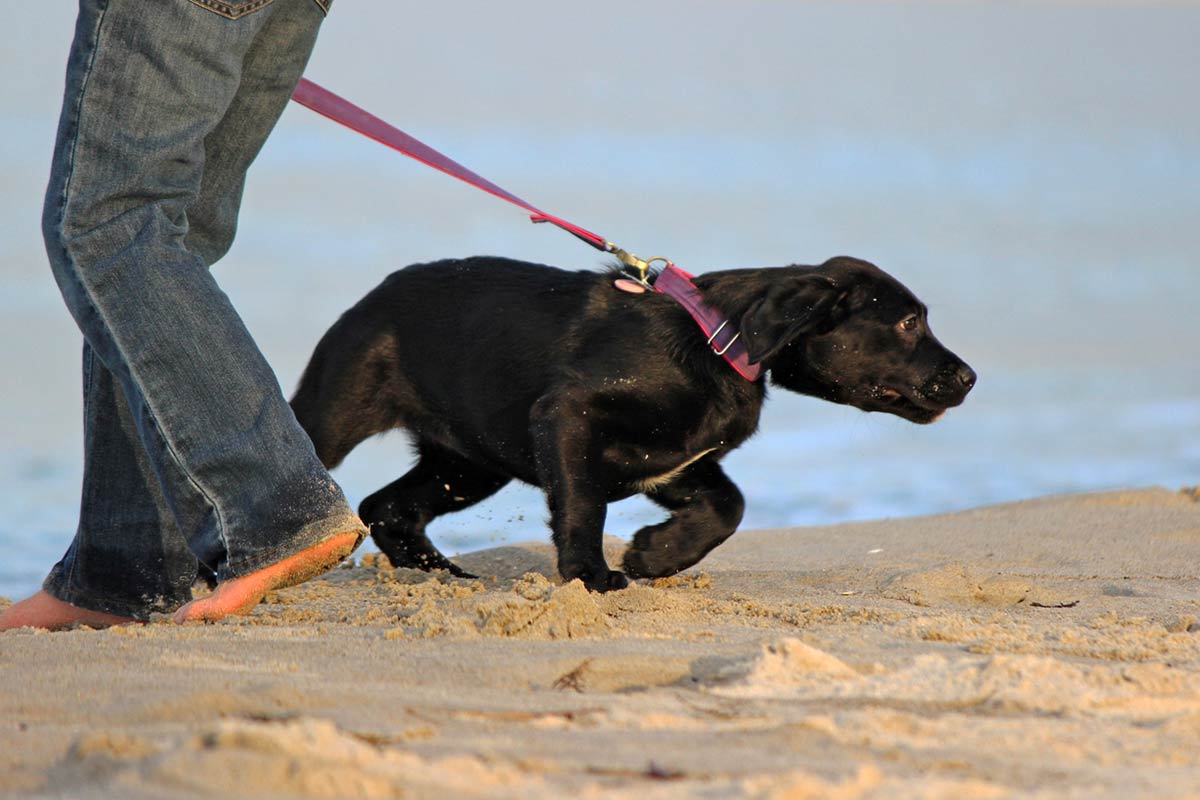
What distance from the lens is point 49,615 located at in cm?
345

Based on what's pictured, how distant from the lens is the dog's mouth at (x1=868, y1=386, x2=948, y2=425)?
456cm

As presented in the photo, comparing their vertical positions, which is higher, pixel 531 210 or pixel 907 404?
pixel 531 210

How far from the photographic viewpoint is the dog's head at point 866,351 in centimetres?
445

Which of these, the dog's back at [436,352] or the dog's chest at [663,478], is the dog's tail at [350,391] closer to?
the dog's back at [436,352]

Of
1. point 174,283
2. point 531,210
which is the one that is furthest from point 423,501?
point 174,283

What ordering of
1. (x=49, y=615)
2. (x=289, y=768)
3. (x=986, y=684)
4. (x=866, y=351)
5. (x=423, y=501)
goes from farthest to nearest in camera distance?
(x=423, y=501), (x=866, y=351), (x=49, y=615), (x=986, y=684), (x=289, y=768)

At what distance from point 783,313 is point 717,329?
0.66ft

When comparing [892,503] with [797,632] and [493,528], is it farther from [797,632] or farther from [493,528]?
[797,632]

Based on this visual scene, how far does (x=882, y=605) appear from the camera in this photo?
146 inches

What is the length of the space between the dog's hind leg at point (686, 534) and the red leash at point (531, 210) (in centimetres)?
41

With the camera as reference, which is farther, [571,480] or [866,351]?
[866,351]

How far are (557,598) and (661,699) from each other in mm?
801

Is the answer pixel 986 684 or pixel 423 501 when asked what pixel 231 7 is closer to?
pixel 986 684

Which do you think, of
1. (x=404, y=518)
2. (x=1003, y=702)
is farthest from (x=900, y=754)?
(x=404, y=518)
